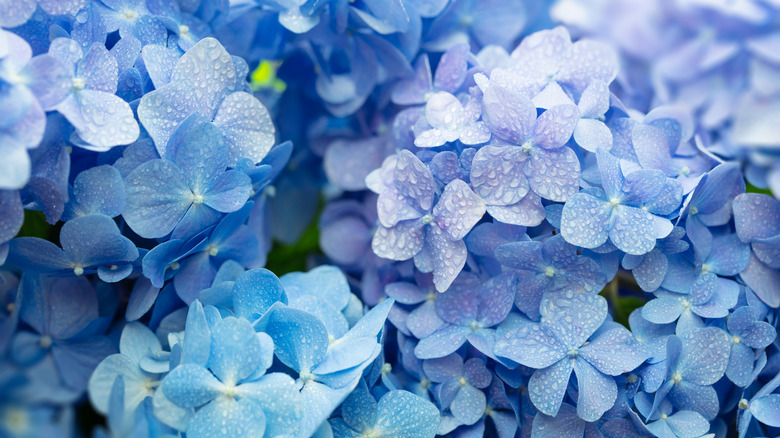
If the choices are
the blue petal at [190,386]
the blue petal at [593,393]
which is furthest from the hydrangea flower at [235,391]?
the blue petal at [593,393]

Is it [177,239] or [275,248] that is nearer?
[177,239]

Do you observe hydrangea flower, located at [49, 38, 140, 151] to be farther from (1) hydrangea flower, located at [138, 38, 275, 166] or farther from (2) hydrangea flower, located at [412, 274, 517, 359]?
(2) hydrangea flower, located at [412, 274, 517, 359]

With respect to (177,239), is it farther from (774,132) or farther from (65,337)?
(774,132)

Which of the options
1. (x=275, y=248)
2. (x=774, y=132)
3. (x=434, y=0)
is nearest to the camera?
(x=774, y=132)

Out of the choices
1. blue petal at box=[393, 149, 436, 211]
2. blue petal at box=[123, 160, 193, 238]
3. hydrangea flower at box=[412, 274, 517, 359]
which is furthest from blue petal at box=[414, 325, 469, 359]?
blue petal at box=[123, 160, 193, 238]

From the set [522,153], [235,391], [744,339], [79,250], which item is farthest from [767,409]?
[79,250]

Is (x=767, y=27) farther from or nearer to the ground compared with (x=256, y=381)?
farther from the ground

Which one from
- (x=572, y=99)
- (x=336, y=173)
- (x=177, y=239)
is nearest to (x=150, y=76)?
(x=177, y=239)

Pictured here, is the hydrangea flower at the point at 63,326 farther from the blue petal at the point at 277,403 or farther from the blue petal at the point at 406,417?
the blue petal at the point at 406,417
